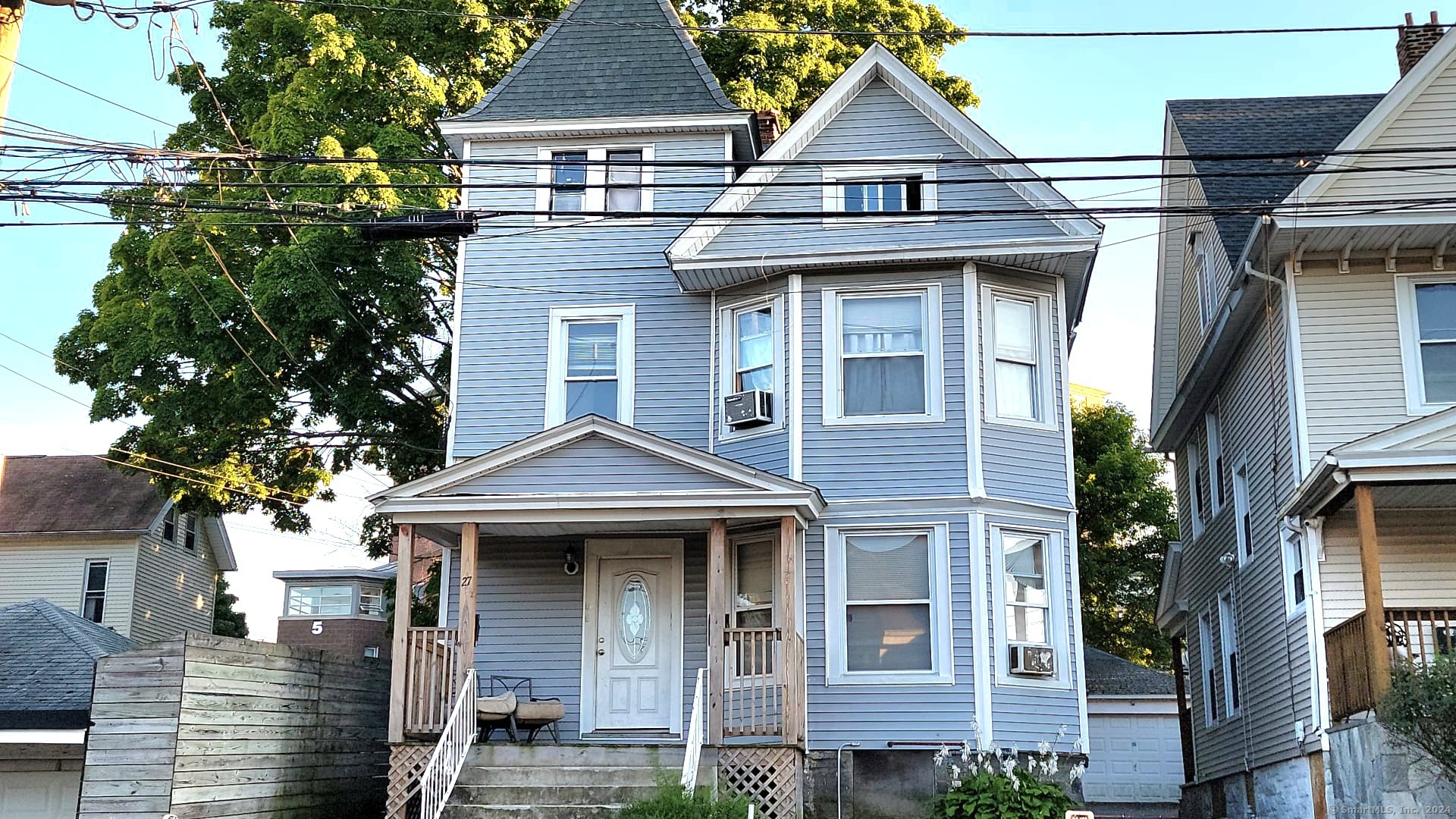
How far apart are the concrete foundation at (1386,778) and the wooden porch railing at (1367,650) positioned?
0.25 m

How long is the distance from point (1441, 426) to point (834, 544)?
6.06 meters

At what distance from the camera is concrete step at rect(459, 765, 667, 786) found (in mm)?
13117

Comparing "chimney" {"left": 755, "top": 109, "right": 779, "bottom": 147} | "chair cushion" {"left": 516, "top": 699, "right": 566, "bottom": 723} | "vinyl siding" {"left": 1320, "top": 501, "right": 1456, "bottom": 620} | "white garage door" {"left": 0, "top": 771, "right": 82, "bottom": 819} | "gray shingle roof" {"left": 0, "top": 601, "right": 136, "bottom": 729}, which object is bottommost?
"white garage door" {"left": 0, "top": 771, "right": 82, "bottom": 819}

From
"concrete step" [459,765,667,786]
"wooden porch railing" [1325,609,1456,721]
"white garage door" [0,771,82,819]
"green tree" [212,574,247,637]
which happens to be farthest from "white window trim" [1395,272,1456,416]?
"green tree" [212,574,247,637]

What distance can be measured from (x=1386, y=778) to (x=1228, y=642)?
664 cm

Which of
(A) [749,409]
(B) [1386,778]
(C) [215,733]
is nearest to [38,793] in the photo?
(C) [215,733]

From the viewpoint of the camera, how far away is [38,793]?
1585 centimetres

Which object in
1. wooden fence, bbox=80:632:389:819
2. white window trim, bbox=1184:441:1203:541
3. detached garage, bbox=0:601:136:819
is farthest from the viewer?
white window trim, bbox=1184:441:1203:541

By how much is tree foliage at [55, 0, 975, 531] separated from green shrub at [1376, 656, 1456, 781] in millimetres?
12793

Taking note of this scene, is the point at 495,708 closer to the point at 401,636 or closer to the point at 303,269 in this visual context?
the point at 401,636

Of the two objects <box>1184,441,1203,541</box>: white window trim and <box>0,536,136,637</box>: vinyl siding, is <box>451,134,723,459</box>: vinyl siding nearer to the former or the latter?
<box>1184,441,1203,541</box>: white window trim

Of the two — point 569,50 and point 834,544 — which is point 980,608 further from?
point 569,50

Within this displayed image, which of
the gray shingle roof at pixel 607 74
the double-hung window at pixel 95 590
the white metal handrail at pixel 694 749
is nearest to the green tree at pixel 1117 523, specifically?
the gray shingle roof at pixel 607 74

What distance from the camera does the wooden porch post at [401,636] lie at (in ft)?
45.6
